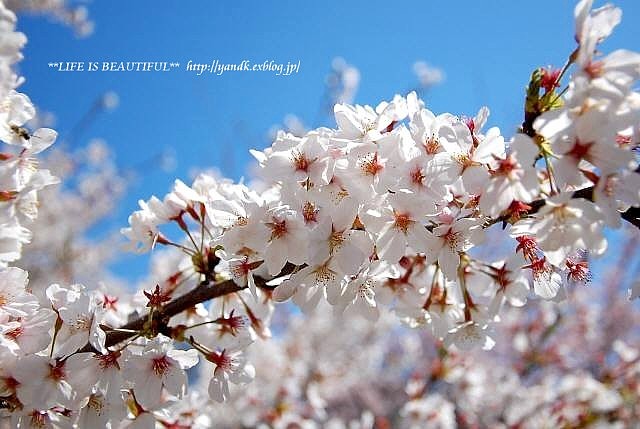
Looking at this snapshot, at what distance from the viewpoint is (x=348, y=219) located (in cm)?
131

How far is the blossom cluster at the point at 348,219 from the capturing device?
1125 millimetres

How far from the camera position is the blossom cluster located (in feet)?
3.69

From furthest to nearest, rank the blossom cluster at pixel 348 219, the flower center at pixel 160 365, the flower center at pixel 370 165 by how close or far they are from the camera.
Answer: the flower center at pixel 160 365 → the flower center at pixel 370 165 → the blossom cluster at pixel 348 219

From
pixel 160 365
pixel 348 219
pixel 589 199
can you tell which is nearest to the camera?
Result: pixel 589 199

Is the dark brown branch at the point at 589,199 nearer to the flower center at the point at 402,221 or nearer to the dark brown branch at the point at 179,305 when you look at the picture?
the flower center at the point at 402,221

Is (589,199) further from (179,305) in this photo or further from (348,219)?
(179,305)

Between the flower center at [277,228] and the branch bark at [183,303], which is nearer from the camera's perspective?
the flower center at [277,228]

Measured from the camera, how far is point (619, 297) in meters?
10.9

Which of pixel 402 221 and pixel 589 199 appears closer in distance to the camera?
pixel 589 199

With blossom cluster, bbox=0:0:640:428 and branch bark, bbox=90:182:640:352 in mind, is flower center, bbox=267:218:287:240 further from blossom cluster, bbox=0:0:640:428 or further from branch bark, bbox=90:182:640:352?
branch bark, bbox=90:182:640:352

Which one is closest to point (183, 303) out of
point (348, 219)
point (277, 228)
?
point (277, 228)

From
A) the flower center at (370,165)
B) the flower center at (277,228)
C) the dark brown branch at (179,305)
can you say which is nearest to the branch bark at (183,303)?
the dark brown branch at (179,305)

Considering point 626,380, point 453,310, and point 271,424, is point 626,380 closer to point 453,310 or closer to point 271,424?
point 271,424

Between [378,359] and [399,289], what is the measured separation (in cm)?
1042
